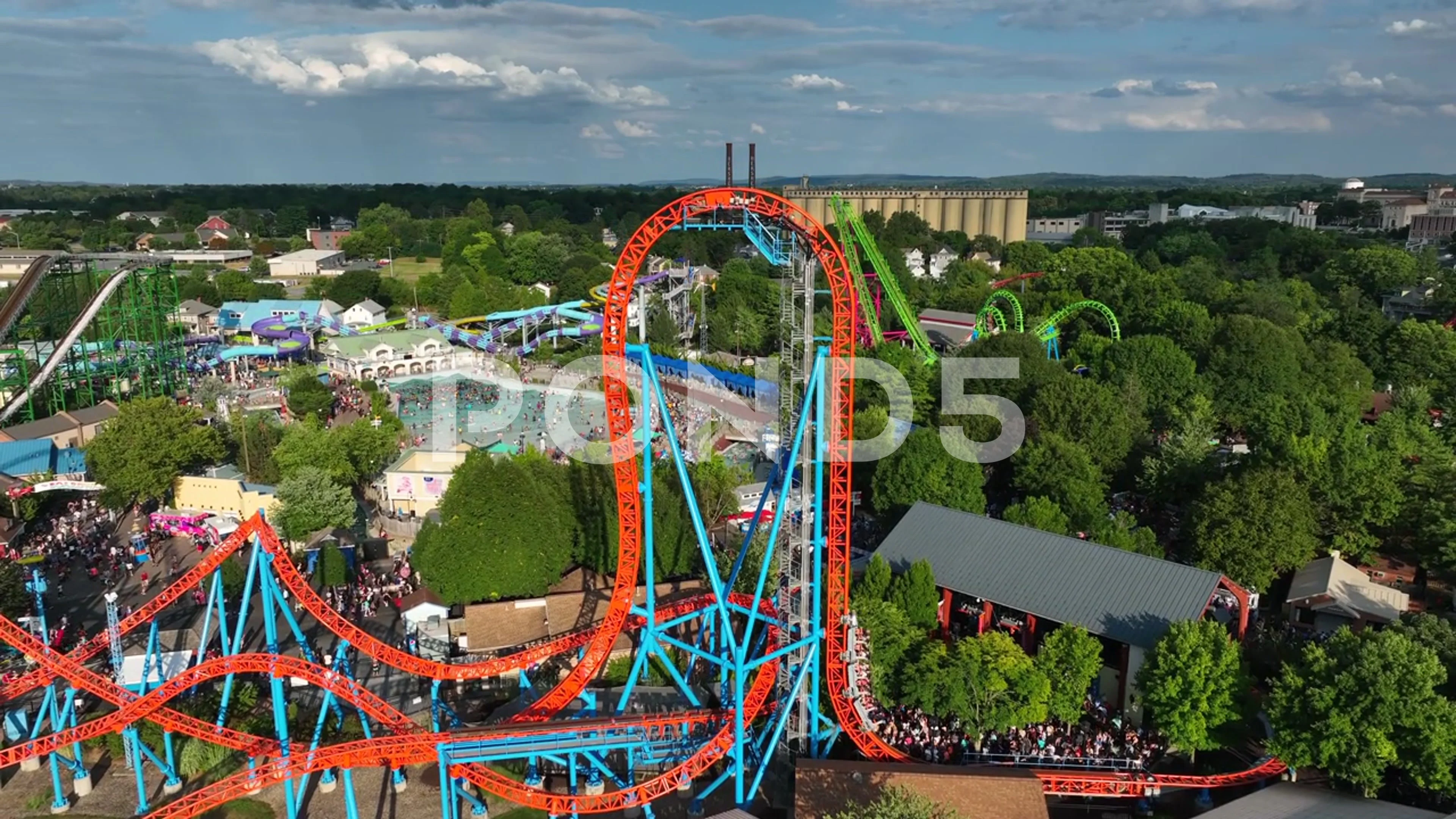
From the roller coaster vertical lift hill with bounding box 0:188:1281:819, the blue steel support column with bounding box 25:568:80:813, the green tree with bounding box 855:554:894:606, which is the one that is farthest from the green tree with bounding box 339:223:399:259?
the green tree with bounding box 855:554:894:606

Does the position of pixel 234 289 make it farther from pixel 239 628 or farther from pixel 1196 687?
pixel 1196 687

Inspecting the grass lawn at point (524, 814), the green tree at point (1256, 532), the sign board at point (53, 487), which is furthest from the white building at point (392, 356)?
the green tree at point (1256, 532)

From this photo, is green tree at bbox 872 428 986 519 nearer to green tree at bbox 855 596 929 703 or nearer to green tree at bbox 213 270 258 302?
green tree at bbox 855 596 929 703

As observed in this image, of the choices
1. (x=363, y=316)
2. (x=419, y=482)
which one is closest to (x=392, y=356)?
(x=363, y=316)

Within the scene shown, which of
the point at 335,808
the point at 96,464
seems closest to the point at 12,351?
the point at 96,464

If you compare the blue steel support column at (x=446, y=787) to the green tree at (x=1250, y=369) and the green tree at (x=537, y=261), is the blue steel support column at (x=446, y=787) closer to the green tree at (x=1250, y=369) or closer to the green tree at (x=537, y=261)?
the green tree at (x=1250, y=369)
